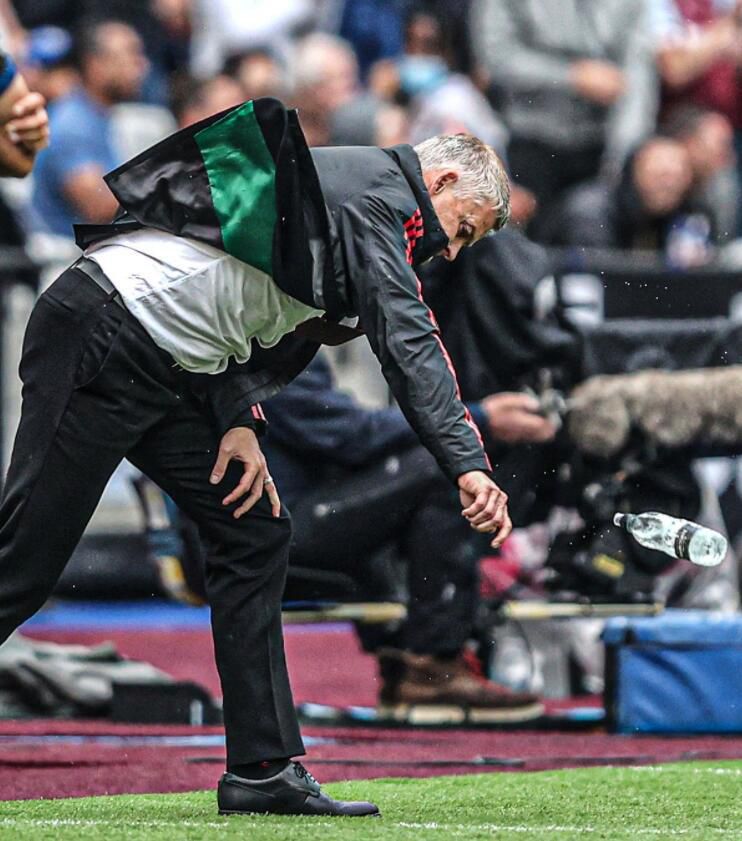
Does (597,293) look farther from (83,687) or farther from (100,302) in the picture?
(100,302)

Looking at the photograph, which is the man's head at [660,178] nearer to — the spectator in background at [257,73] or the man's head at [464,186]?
the spectator in background at [257,73]

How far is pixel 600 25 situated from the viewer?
12.9 meters

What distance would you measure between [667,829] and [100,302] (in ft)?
6.02

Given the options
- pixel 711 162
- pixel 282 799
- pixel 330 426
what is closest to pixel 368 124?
pixel 711 162

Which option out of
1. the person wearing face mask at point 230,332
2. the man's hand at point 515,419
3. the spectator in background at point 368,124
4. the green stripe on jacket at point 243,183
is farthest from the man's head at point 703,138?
the green stripe on jacket at point 243,183

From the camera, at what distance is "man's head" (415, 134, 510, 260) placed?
16.2ft

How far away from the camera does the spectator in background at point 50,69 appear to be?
12.0 m

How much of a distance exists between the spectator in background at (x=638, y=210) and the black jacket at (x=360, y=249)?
6.58 m

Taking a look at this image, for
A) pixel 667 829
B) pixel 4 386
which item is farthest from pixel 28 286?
pixel 667 829

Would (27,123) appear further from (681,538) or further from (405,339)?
(681,538)

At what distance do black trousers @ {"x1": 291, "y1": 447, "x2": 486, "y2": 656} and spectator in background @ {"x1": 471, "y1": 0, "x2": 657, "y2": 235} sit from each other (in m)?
4.96

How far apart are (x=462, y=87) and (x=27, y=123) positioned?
694cm

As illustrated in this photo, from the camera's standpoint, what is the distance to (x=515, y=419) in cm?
791

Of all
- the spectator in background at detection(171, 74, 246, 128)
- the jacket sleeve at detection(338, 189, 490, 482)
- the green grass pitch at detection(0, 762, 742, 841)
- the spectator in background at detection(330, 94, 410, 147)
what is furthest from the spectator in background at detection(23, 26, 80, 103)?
the jacket sleeve at detection(338, 189, 490, 482)
